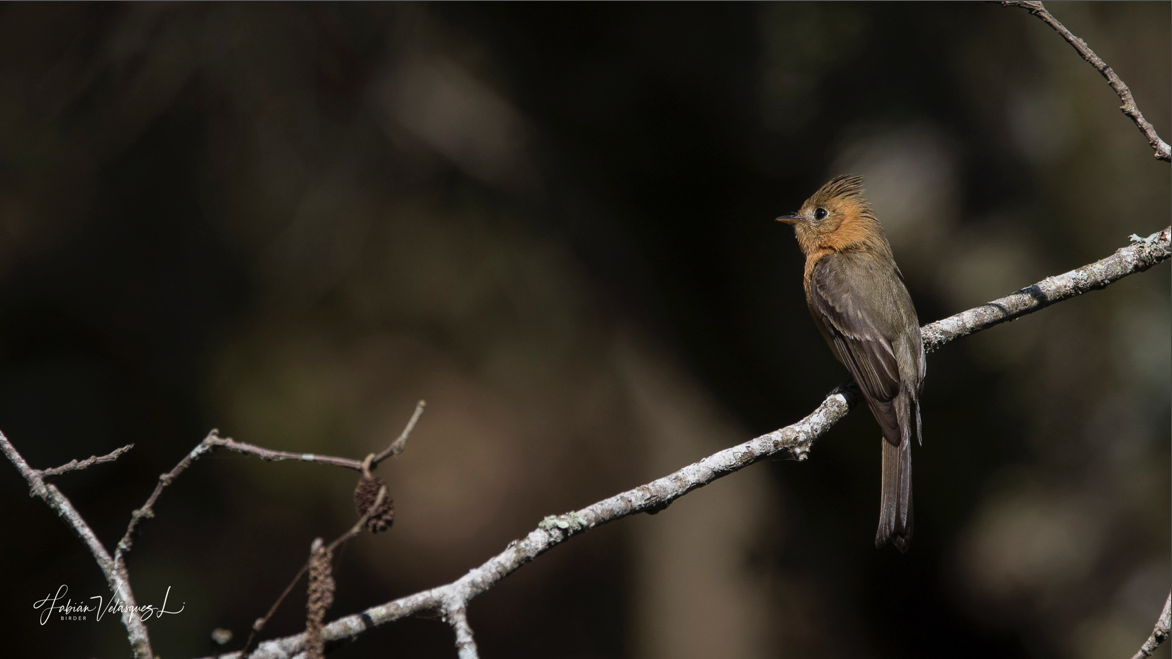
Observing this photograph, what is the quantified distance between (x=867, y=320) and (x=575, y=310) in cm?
298

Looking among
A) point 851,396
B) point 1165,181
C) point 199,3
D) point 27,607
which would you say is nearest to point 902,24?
point 1165,181

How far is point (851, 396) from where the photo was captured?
3.60m

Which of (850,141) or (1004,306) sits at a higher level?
(850,141)

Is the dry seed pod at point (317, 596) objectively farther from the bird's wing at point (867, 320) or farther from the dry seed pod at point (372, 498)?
the bird's wing at point (867, 320)

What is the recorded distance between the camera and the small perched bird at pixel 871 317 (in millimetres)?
3420

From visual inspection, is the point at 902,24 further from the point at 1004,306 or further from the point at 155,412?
the point at 155,412

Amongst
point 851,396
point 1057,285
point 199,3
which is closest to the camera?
point 1057,285

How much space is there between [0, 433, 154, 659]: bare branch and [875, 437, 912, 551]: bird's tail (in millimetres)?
2590

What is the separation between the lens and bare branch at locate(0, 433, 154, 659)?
1557 millimetres

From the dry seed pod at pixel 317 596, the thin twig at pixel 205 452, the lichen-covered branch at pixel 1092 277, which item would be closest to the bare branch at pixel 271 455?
the thin twig at pixel 205 452

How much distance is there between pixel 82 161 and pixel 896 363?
5665mm

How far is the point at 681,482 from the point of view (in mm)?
2229

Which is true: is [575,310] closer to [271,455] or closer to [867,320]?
[867,320]

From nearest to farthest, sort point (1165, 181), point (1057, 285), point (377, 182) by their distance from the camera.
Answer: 1. point (1057, 285)
2. point (1165, 181)
3. point (377, 182)
